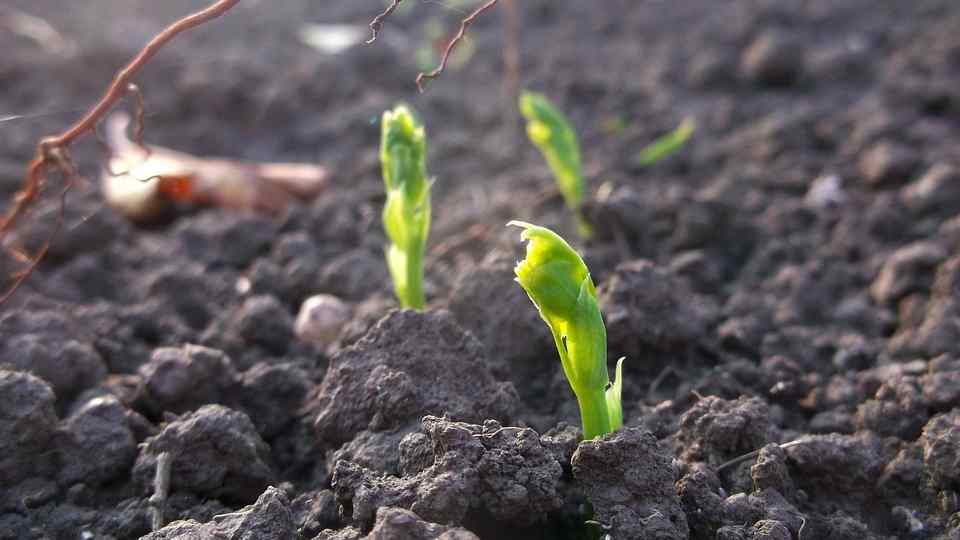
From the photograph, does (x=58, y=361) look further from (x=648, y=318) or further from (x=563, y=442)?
(x=648, y=318)

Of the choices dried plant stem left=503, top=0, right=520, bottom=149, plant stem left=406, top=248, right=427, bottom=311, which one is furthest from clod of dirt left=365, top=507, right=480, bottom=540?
dried plant stem left=503, top=0, right=520, bottom=149

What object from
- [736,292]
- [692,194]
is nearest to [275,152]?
[692,194]

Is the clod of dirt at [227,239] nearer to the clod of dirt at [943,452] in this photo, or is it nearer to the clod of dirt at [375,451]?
the clod of dirt at [375,451]

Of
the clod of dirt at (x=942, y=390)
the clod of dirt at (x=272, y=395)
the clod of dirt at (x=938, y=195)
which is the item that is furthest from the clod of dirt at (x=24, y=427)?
the clod of dirt at (x=938, y=195)

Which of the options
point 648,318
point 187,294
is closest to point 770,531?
point 648,318

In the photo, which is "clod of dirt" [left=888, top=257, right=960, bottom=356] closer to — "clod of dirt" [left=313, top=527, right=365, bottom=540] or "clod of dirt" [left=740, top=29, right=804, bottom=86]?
"clod of dirt" [left=313, top=527, right=365, bottom=540]
